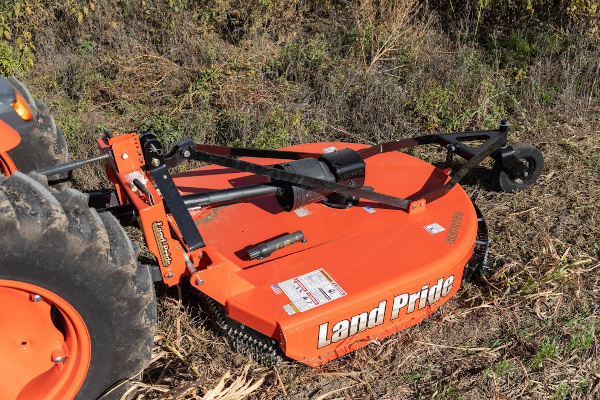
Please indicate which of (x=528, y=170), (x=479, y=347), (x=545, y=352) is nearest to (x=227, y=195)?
(x=479, y=347)

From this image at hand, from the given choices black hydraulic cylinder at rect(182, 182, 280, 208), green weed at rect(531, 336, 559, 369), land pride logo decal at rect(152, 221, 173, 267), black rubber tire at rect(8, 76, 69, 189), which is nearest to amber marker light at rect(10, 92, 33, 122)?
black rubber tire at rect(8, 76, 69, 189)

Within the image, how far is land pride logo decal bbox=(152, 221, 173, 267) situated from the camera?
2.34 meters

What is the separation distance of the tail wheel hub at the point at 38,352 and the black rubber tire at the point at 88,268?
0.05 m

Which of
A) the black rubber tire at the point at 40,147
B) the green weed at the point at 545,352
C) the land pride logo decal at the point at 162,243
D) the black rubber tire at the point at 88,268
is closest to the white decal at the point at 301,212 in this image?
the land pride logo decal at the point at 162,243

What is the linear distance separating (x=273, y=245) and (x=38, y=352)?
1073mm

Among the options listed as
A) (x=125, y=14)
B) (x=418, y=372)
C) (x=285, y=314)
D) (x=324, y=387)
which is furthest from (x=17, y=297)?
(x=125, y=14)

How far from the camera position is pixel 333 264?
8.81 feet

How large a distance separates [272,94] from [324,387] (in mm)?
3098

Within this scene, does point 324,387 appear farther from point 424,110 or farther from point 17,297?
point 424,110

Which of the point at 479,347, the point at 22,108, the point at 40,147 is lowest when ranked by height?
the point at 479,347

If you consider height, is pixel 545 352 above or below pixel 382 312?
below

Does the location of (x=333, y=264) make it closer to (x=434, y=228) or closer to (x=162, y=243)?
(x=434, y=228)

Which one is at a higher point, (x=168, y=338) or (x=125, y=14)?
(x=125, y=14)

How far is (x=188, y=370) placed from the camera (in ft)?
8.63
